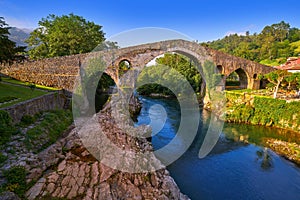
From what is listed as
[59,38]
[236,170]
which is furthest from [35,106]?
[59,38]

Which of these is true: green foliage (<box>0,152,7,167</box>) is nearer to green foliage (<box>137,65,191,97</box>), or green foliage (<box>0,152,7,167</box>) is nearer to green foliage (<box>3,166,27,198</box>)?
green foliage (<box>3,166,27,198</box>)

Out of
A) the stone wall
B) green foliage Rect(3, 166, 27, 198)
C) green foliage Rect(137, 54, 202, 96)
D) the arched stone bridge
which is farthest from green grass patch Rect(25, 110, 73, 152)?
green foliage Rect(137, 54, 202, 96)

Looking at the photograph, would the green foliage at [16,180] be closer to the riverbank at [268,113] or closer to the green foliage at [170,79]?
the riverbank at [268,113]

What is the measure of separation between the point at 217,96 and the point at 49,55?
2040 centimetres

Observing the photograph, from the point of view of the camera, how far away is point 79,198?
18.7ft

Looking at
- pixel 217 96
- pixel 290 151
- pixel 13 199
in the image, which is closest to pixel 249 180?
pixel 290 151

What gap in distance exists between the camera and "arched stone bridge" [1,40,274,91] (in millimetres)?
18078

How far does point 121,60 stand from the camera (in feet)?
71.2

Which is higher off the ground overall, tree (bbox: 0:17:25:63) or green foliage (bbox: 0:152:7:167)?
tree (bbox: 0:17:25:63)

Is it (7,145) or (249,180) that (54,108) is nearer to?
(7,145)

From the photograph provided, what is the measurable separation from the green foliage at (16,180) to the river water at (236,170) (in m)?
5.85

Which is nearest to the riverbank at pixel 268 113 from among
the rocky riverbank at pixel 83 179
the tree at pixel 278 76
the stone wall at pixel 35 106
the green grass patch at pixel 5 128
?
the tree at pixel 278 76

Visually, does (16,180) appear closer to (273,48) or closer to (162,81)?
(162,81)

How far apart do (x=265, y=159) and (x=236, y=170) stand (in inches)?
96.3
